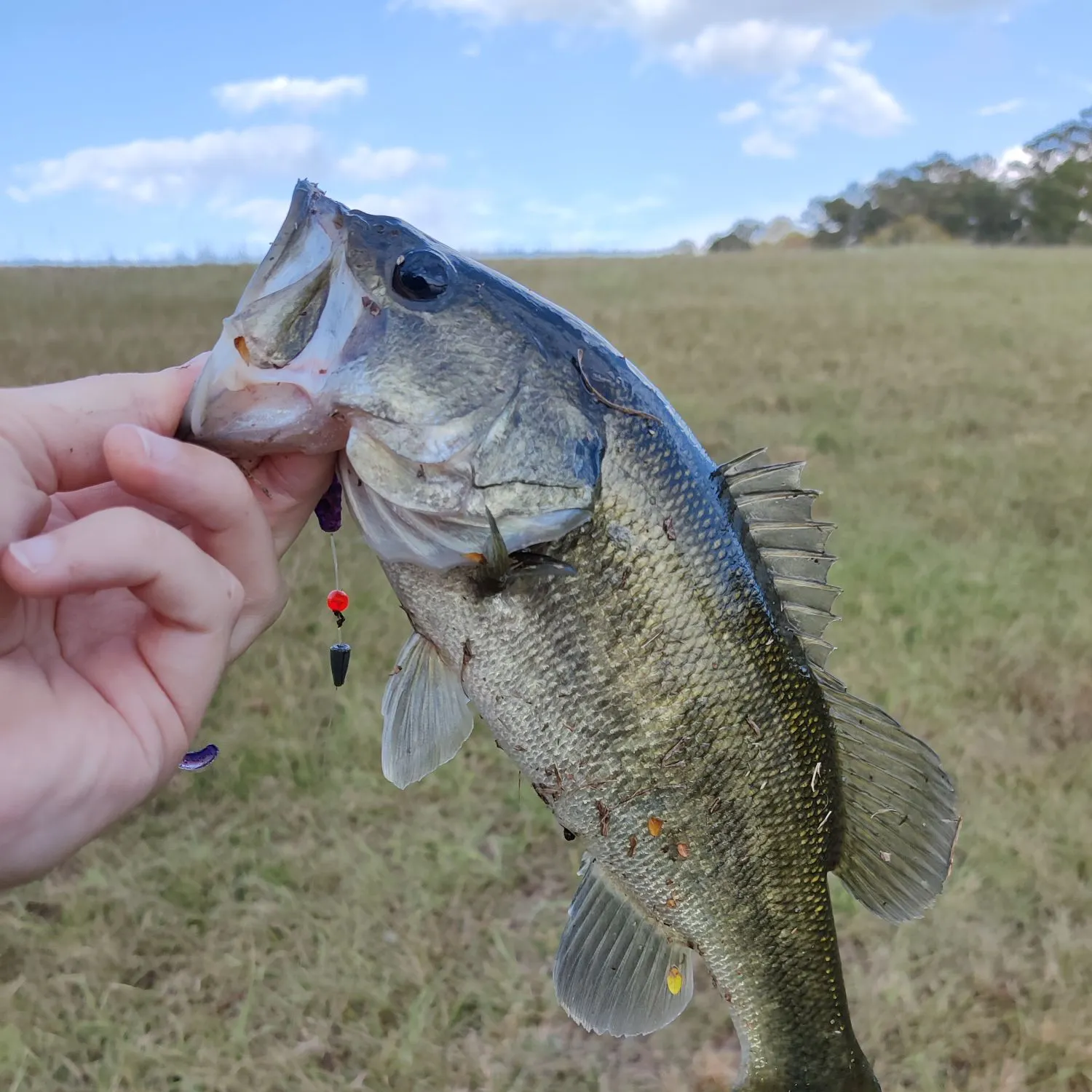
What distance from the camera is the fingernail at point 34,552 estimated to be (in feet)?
2.97

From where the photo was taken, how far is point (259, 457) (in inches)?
45.9

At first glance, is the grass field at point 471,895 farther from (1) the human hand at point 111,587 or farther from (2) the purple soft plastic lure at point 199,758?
(1) the human hand at point 111,587

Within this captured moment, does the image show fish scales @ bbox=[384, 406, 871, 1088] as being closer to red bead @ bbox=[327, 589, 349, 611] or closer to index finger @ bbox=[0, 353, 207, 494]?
red bead @ bbox=[327, 589, 349, 611]

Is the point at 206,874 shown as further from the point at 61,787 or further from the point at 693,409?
the point at 693,409

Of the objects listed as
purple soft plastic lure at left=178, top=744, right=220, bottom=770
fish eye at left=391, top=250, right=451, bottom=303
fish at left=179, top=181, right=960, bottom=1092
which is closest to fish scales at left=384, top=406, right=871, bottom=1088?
fish at left=179, top=181, right=960, bottom=1092

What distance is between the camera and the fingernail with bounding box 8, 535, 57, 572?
0.91 meters

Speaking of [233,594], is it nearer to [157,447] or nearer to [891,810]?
[157,447]

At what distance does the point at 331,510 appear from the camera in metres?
1.38

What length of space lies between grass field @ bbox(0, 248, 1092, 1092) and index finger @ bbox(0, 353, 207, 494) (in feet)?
5.65

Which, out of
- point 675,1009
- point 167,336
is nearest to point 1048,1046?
point 675,1009

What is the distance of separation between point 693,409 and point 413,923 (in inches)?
214

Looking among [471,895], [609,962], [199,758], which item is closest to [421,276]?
[199,758]

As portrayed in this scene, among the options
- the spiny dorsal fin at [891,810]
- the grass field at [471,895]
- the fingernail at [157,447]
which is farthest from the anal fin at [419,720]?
the grass field at [471,895]

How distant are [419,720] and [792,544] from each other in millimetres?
636
